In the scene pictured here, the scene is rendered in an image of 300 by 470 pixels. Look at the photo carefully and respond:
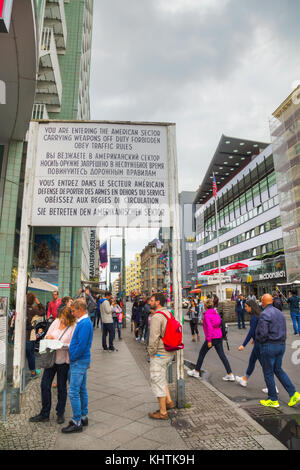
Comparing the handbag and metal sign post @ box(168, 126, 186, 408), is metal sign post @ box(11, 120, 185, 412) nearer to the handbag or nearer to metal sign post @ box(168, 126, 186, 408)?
metal sign post @ box(168, 126, 186, 408)

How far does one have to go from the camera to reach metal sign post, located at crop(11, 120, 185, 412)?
5.28 meters

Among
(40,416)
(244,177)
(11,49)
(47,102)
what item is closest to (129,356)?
(40,416)

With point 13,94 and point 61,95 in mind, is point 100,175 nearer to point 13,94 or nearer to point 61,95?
point 13,94

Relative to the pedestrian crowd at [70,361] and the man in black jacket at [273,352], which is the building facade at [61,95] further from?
the man in black jacket at [273,352]

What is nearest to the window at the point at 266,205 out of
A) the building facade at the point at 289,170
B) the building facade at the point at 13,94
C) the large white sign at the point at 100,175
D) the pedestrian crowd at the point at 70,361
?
the building facade at the point at 289,170

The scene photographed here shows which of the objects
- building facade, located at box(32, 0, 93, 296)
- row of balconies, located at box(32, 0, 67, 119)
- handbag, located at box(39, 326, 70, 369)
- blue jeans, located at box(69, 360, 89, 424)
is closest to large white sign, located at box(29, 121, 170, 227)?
handbag, located at box(39, 326, 70, 369)

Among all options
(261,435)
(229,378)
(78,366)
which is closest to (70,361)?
(78,366)

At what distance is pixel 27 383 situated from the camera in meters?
6.36

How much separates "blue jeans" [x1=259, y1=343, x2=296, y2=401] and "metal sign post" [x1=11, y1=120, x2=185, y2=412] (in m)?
1.42

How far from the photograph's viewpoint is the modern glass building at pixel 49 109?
11.8 meters

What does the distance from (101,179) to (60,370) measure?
125 inches

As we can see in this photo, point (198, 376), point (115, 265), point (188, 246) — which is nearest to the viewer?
point (198, 376)

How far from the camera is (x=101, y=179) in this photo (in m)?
5.50
